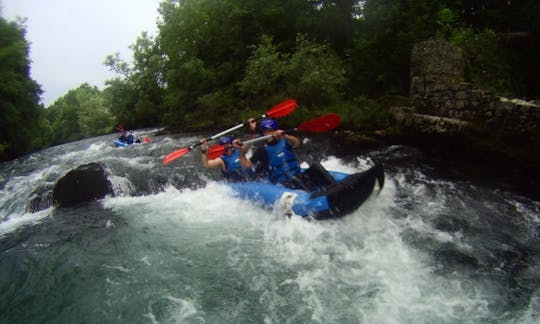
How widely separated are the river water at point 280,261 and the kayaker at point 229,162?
336 mm

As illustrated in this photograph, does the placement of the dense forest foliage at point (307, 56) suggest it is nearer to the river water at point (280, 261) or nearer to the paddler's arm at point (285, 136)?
the river water at point (280, 261)

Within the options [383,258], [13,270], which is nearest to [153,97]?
[13,270]

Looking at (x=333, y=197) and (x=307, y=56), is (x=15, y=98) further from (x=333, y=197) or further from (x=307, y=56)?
(x=333, y=197)

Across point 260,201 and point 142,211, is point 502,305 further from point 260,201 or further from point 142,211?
point 142,211

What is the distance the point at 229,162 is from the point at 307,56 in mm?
8245

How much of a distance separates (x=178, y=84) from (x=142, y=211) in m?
14.2

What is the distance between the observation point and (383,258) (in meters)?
3.43

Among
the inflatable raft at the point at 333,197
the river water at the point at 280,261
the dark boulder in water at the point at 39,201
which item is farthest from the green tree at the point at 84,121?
the inflatable raft at the point at 333,197

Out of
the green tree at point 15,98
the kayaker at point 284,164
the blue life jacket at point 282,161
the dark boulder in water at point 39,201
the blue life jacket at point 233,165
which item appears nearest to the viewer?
the kayaker at point 284,164

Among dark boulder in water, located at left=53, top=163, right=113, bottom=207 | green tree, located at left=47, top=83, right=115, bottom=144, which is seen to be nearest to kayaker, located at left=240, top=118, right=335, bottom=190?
dark boulder in water, located at left=53, top=163, right=113, bottom=207

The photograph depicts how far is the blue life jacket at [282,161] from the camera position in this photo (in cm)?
481

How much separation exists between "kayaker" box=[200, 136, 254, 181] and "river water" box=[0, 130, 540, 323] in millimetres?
336

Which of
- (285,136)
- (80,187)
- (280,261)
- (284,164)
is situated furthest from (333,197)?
(80,187)

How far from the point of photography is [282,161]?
A: 4.82 metres
